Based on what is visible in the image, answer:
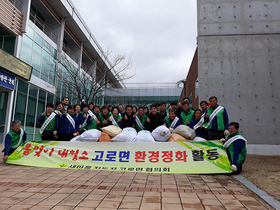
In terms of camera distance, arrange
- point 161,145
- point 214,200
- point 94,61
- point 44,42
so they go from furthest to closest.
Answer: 1. point 94,61
2. point 44,42
3. point 161,145
4. point 214,200

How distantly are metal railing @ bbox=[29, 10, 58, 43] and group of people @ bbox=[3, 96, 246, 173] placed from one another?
392 inches

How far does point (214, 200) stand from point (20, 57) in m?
12.6

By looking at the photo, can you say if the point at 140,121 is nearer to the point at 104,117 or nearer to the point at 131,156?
the point at 104,117

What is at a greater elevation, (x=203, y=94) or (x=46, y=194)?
(x=203, y=94)

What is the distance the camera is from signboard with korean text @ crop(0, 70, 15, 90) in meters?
10.6

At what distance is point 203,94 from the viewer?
9.70 m

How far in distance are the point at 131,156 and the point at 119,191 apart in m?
1.54

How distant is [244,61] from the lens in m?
9.59

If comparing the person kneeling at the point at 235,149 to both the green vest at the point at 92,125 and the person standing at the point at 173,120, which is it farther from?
the green vest at the point at 92,125

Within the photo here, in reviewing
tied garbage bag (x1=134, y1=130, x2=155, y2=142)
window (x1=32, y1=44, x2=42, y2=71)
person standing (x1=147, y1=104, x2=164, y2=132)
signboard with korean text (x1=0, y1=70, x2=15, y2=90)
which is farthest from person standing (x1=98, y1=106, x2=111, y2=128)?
window (x1=32, y1=44, x2=42, y2=71)

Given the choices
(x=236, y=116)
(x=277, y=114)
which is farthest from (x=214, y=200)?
(x=277, y=114)

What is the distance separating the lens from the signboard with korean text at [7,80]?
34.9 feet

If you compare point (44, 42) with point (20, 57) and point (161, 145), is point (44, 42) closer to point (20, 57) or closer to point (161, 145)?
point (20, 57)

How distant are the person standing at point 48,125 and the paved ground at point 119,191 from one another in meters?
1.60
